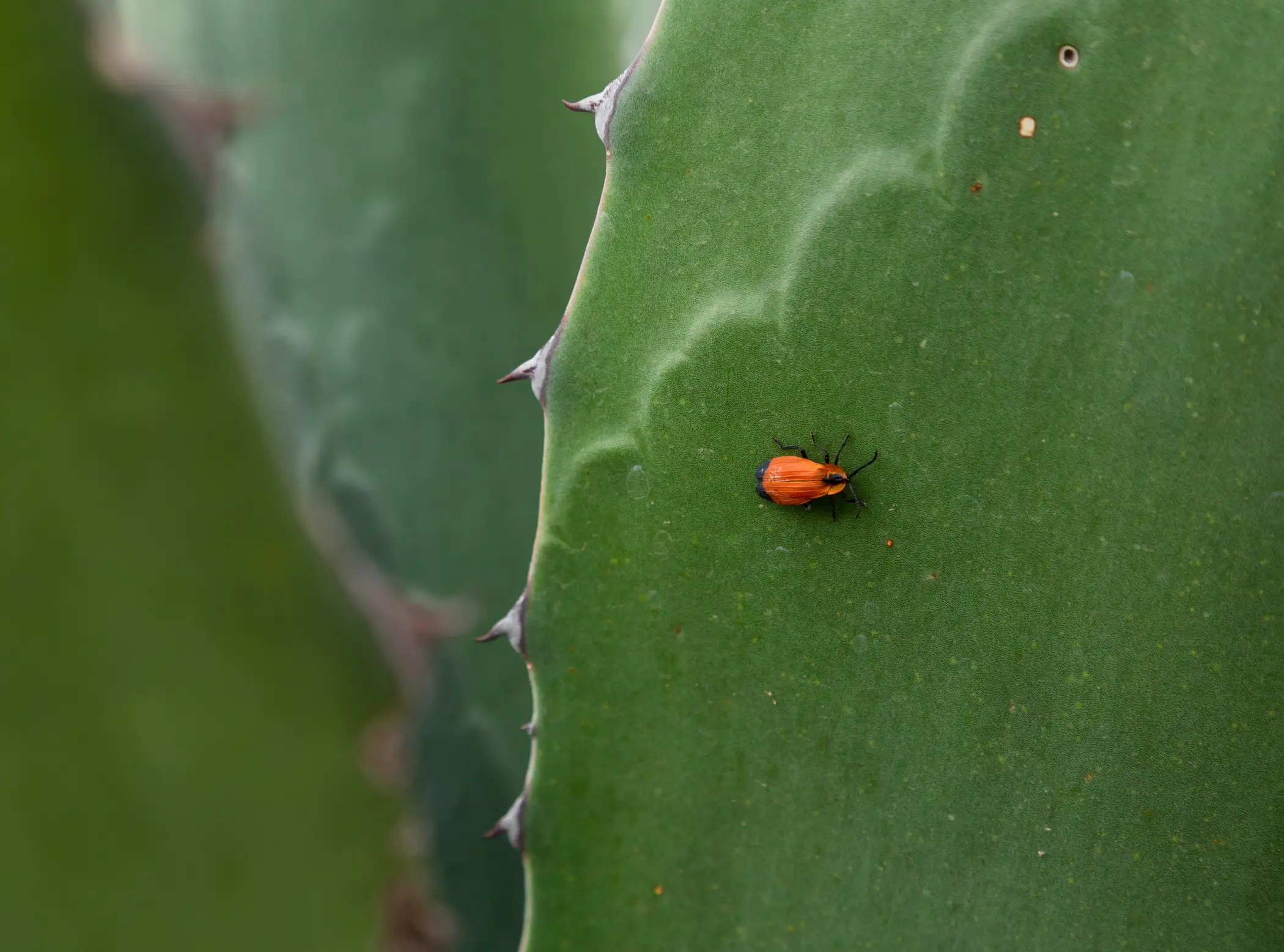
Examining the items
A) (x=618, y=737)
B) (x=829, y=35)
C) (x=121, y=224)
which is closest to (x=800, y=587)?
(x=618, y=737)

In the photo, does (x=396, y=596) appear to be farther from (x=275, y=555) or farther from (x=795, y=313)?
(x=795, y=313)

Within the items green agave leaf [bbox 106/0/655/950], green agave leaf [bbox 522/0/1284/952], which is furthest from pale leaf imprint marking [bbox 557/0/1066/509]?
green agave leaf [bbox 106/0/655/950]

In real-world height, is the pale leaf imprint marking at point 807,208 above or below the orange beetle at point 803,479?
above

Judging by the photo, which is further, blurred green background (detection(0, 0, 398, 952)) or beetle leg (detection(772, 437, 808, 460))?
blurred green background (detection(0, 0, 398, 952))

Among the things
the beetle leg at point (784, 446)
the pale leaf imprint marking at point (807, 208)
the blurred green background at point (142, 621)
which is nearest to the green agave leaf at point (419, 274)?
the blurred green background at point (142, 621)

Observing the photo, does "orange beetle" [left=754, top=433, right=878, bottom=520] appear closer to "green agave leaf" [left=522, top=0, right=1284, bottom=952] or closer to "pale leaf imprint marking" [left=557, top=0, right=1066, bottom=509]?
"green agave leaf" [left=522, top=0, right=1284, bottom=952]

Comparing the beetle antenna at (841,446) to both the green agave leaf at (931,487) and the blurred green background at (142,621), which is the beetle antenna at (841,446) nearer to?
the green agave leaf at (931,487)
